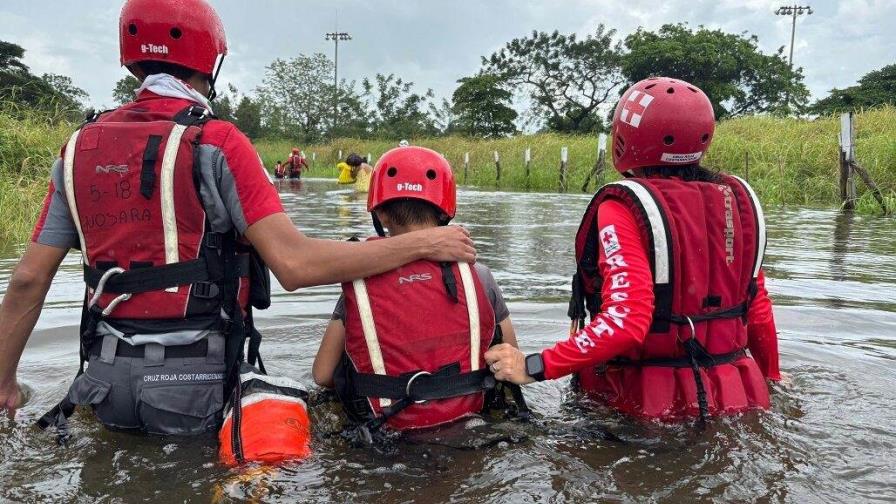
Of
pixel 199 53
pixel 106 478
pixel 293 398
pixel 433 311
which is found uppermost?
pixel 199 53

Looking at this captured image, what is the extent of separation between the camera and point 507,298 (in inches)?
233

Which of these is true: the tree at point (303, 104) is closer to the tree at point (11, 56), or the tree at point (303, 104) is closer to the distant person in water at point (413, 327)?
the tree at point (11, 56)

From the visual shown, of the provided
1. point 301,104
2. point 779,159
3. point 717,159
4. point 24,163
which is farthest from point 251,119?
point 24,163

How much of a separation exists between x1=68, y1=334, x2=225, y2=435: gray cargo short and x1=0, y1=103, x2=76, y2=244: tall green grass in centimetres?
746

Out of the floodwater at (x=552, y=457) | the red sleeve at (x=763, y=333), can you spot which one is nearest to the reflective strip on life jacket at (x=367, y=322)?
the floodwater at (x=552, y=457)

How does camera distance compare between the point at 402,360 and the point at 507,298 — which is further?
the point at 507,298

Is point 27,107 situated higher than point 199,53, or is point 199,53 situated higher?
point 27,107

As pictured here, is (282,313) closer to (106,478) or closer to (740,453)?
(106,478)

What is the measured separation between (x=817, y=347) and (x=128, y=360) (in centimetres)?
393

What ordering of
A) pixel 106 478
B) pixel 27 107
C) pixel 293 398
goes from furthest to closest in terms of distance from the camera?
pixel 27 107
pixel 293 398
pixel 106 478

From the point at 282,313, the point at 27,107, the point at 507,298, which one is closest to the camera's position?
the point at 282,313

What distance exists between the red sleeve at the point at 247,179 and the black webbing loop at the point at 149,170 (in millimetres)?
230

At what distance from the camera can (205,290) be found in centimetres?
263

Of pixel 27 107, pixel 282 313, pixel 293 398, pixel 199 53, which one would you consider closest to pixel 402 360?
pixel 293 398
